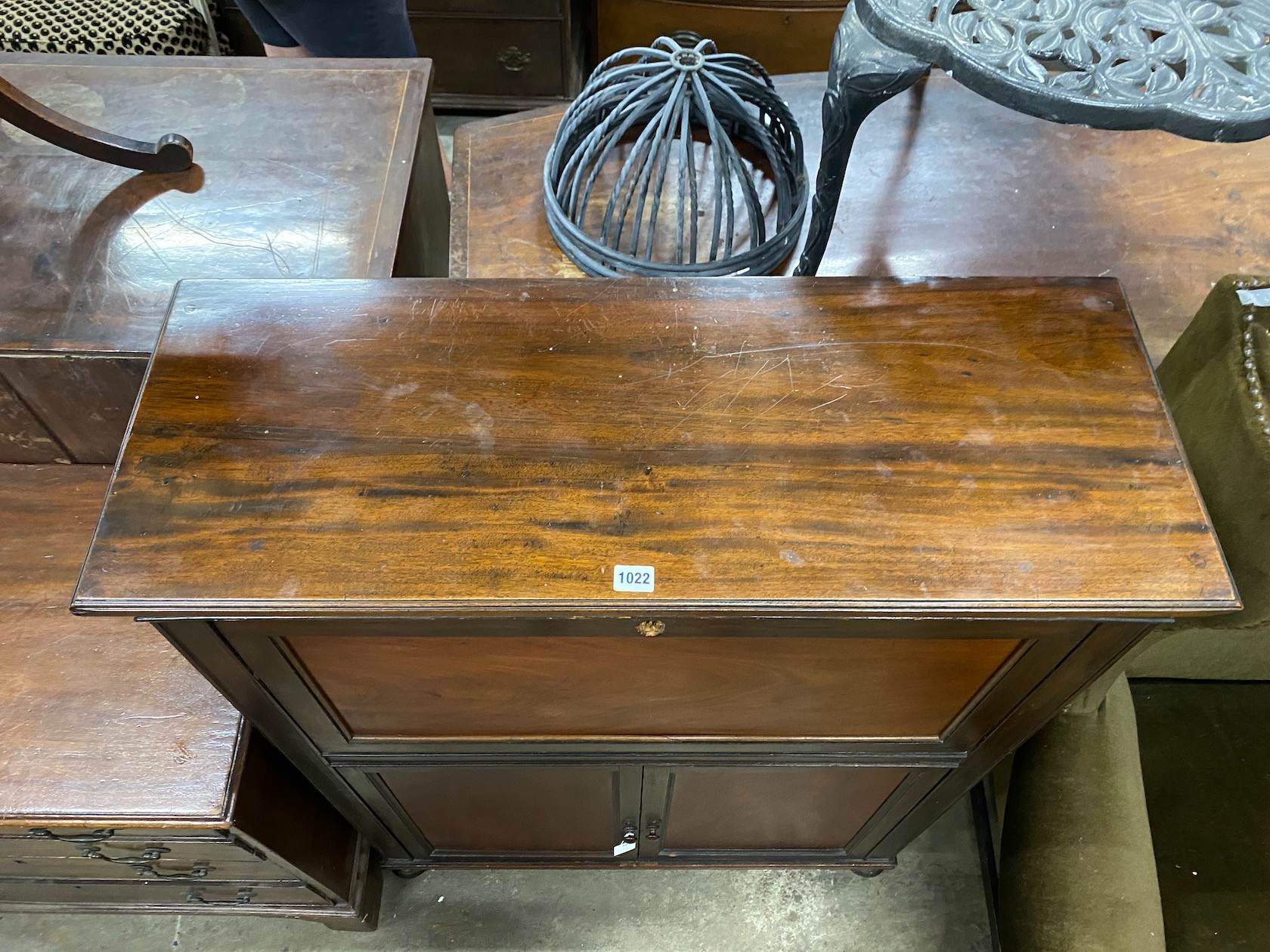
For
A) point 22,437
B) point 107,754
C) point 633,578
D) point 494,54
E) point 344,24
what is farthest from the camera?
point 494,54

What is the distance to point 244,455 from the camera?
24.9 inches

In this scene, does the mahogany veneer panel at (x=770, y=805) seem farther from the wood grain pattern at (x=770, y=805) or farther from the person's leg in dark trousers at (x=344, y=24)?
the person's leg in dark trousers at (x=344, y=24)

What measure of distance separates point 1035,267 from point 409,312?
826 mm

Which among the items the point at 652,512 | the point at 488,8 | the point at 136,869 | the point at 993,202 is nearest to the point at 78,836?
the point at 136,869

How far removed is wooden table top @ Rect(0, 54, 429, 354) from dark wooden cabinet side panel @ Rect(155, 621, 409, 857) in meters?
0.41

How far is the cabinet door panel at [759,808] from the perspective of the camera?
94cm

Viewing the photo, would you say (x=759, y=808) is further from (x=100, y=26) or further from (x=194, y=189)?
(x=100, y=26)

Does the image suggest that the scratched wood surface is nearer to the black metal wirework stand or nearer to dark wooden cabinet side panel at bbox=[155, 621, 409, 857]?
the black metal wirework stand

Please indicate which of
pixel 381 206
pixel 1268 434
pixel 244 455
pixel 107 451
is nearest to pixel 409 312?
pixel 244 455

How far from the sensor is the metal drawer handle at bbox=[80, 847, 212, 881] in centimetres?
95

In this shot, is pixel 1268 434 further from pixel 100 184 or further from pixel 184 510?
pixel 100 184

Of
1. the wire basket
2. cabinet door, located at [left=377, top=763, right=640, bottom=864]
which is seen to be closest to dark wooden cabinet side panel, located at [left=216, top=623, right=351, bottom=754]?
cabinet door, located at [left=377, top=763, right=640, bottom=864]

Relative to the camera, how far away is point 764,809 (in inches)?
41.9

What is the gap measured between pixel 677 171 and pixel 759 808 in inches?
33.6
